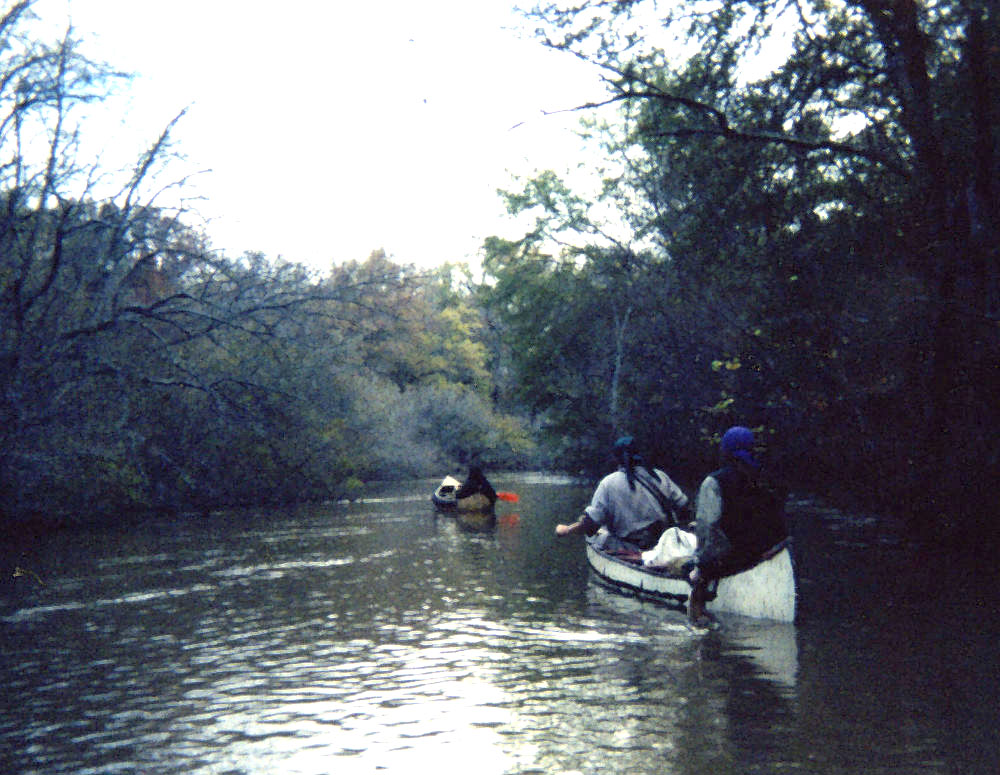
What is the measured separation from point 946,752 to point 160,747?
4826 millimetres

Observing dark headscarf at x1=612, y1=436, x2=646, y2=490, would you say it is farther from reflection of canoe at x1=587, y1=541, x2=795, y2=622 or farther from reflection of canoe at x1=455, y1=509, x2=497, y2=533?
reflection of canoe at x1=455, y1=509, x2=497, y2=533

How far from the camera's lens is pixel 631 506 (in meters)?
15.0

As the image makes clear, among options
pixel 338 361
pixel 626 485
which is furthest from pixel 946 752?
pixel 338 361

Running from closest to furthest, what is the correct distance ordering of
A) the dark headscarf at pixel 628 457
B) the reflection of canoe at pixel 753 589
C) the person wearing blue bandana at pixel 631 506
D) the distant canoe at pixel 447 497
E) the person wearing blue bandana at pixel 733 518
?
the person wearing blue bandana at pixel 733 518 < the reflection of canoe at pixel 753 589 < the dark headscarf at pixel 628 457 < the person wearing blue bandana at pixel 631 506 < the distant canoe at pixel 447 497

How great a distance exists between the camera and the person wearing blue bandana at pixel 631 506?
1456 centimetres

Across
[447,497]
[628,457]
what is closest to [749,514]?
[628,457]

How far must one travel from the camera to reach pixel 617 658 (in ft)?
33.8

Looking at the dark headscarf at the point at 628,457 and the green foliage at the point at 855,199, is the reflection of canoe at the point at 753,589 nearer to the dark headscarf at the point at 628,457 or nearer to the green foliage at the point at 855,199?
the dark headscarf at the point at 628,457

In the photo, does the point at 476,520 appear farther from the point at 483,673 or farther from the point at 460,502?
the point at 483,673

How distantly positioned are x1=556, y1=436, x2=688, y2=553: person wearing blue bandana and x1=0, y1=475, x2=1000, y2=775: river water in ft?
2.76

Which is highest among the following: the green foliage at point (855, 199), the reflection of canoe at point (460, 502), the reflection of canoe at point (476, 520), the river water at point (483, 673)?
the green foliage at point (855, 199)

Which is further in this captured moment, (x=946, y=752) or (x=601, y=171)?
(x=601, y=171)

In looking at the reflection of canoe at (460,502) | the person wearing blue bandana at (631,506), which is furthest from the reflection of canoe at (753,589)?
the reflection of canoe at (460,502)

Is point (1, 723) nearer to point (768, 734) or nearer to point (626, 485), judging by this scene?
point (768, 734)
